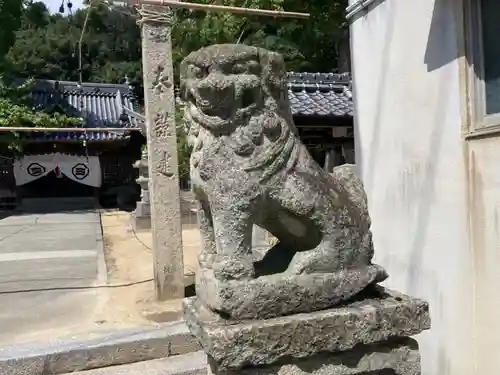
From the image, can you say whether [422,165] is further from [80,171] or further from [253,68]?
[80,171]

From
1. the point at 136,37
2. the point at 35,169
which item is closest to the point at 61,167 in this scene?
the point at 35,169

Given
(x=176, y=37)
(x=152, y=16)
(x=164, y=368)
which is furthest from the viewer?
(x=176, y=37)

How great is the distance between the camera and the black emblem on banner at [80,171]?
2009 centimetres

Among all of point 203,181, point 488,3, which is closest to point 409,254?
point 488,3

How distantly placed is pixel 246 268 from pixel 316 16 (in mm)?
7931

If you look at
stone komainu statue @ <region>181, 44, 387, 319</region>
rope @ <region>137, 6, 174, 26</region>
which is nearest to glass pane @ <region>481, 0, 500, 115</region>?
stone komainu statue @ <region>181, 44, 387, 319</region>

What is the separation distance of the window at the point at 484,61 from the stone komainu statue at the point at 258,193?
5.77 feet

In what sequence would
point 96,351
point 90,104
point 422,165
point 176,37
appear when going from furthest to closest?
1. point 90,104
2. point 176,37
3. point 422,165
4. point 96,351

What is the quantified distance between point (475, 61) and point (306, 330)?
2441 millimetres

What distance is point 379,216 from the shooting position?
468 cm

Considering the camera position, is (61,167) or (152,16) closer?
(152,16)

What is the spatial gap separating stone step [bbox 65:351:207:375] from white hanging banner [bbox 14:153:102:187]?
1770cm

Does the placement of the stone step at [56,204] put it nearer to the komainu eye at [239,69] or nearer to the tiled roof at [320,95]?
the tiled roof at [320,95]

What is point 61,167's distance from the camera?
19.9 metres
